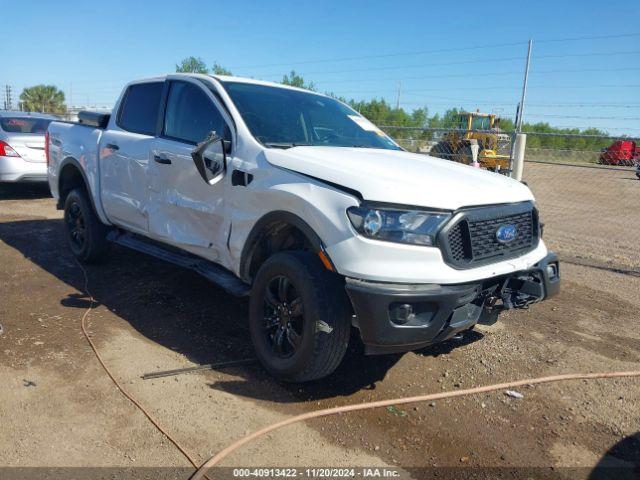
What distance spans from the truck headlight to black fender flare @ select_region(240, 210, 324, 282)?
0.98 ft

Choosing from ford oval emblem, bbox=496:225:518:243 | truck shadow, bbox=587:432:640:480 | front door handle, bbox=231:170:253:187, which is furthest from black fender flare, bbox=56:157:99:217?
truck shadow, bbox=587:432:640:480

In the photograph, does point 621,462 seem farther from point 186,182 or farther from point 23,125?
point 23,125

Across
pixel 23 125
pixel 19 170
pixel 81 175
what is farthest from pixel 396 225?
pixel 23 125

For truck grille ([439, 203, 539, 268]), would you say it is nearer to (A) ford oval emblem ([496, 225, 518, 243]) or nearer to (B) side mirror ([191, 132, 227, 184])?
(A) ford oval emblem ([496, 225, 518, 243])

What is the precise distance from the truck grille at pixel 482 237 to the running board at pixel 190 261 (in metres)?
1.52

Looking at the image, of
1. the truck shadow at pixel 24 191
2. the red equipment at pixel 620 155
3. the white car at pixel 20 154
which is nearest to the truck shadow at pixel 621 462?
the red equipment at pixel 620 155

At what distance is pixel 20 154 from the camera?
9.88 meters

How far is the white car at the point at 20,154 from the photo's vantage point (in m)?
9.81

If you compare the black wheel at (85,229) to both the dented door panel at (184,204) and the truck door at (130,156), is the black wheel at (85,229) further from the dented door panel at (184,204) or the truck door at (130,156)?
the dented door panel at (184,204)

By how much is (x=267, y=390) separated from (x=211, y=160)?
66.1 inches

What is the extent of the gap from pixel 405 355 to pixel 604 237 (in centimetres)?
710

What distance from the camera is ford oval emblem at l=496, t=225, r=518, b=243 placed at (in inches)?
129

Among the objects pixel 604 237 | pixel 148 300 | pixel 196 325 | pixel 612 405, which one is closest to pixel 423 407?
pixel 612 405

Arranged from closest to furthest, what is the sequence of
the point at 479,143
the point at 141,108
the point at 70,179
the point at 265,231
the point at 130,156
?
the point at 265,231 → the point at 130,156 → the point at 141,108 → the point at 70,179 → the point at 479,143
